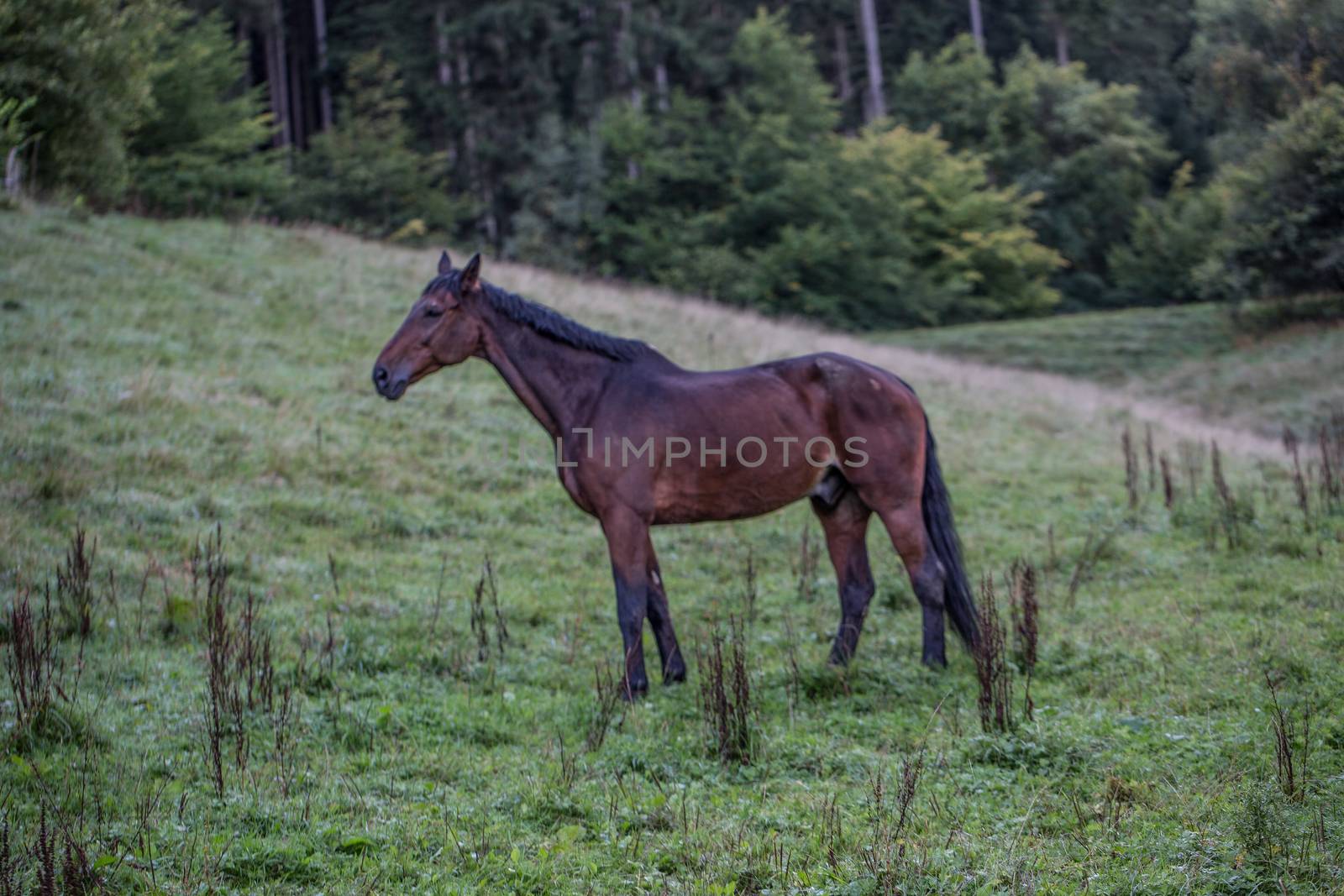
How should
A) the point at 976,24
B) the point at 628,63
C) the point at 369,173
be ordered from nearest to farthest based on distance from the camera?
the point at 369,173 → the point at 628,63 → the point at 976,24

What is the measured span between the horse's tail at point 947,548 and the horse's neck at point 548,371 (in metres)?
2.49

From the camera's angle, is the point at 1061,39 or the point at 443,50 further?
the point at 1061,39

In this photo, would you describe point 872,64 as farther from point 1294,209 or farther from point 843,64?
point 1294,209

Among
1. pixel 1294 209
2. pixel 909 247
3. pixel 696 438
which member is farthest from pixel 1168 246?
pixel 696 438

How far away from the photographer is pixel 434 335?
7.09 meters

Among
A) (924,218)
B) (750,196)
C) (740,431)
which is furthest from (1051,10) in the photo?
(740,431)

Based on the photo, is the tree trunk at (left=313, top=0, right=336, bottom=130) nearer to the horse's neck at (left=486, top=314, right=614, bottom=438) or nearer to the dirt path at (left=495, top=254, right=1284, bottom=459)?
the dirt path at (left=495, top=254, right=1284, bottom=459)

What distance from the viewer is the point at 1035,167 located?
46000 mm

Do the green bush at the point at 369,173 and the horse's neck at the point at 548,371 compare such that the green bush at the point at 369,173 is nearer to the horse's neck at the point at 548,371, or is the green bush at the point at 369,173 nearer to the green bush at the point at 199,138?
the green bush at the point at 199,138

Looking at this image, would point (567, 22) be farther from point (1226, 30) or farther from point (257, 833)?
point (257, 833)

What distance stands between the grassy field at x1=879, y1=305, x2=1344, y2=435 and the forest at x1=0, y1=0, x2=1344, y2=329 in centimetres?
192

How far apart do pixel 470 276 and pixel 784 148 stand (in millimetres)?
32512

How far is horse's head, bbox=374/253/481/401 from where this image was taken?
23.1 feet

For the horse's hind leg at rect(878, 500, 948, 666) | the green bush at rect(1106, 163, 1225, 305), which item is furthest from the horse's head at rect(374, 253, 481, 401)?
the green bush at rect(1106, 163, 1225, 305)
